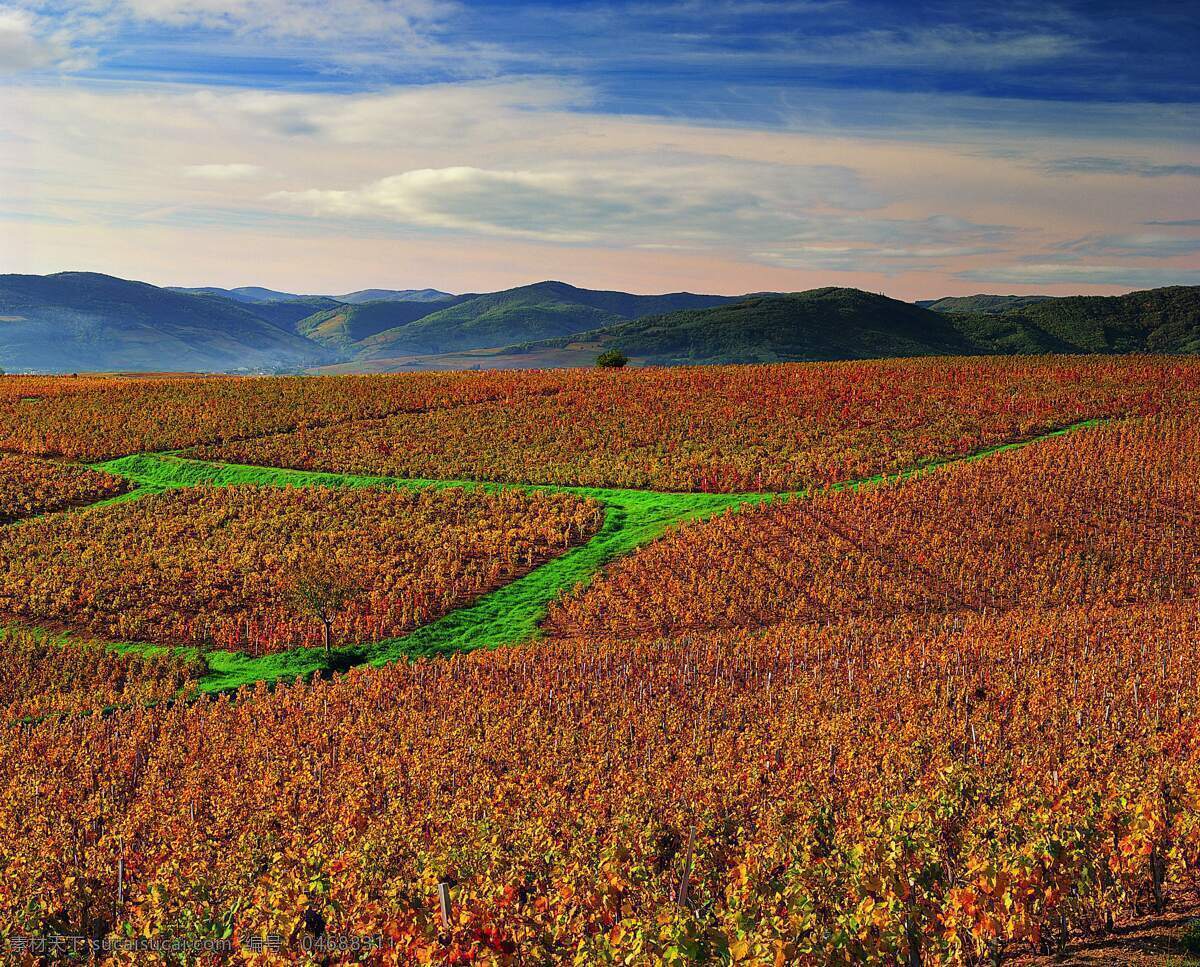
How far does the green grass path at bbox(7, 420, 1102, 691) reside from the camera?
92.0 ft

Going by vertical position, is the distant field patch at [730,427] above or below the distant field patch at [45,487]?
above

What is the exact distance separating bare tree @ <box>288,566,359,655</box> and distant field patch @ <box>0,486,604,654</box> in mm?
141

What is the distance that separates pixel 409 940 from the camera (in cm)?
984

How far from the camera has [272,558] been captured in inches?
1405

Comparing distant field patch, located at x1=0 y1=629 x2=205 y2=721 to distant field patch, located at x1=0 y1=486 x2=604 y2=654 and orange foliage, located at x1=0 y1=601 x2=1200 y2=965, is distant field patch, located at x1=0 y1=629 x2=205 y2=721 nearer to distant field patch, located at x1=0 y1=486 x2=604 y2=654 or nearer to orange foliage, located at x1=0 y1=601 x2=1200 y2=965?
distant field patch, located at x1=0 y1=486 x2=604 y2=654

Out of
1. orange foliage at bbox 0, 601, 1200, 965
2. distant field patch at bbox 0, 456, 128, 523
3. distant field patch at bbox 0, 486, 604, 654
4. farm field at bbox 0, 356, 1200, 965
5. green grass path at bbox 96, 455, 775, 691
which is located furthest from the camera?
distant field patch at bbox 0, 456, 128, 523

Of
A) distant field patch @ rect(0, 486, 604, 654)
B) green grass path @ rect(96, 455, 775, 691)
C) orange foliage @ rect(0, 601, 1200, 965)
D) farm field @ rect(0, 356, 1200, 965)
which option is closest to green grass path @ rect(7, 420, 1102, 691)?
green grass path @ rect(96, 455, 775, 691)

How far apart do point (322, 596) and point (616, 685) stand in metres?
10.9

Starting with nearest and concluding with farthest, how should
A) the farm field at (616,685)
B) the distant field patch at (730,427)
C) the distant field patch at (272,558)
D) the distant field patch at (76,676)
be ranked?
the farm field at (616,685) < the distant field patch at (76,676) < the distant field patch at (272,558) < the distant field patch at (730,427)

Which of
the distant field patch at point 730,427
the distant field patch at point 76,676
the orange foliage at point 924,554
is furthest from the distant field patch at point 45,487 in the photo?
the orange foliage at point 924,554

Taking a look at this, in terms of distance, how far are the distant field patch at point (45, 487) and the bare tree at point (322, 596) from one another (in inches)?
825

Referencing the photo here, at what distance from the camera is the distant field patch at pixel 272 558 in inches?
1209

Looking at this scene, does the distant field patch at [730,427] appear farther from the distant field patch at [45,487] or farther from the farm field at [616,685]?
the distant field patch at [45,487]

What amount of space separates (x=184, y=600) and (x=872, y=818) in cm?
2622
